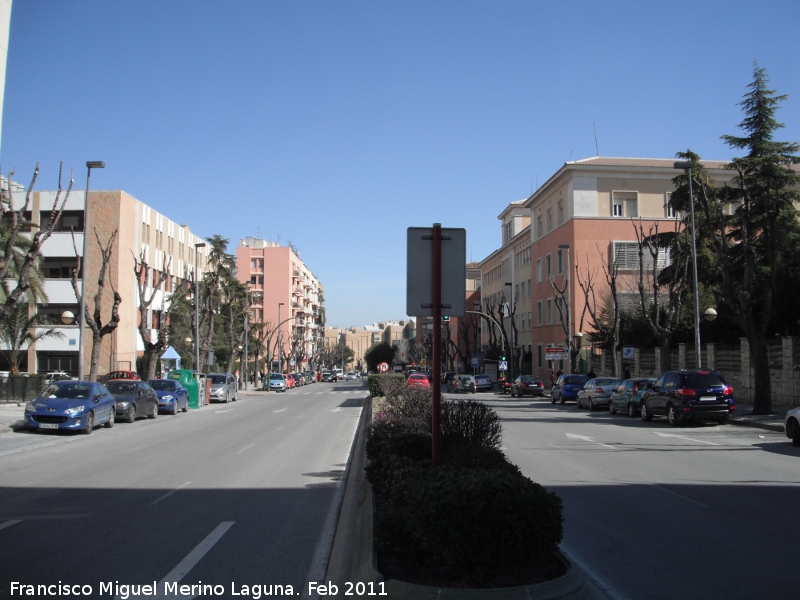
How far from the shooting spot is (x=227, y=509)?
32.1 feet

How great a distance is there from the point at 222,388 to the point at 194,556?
129 feet

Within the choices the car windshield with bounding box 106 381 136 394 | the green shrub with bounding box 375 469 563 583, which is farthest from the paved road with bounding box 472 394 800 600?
the car windshield with bounding box 106 381 136 394

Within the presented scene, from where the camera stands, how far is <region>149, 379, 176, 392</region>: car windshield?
106 ft

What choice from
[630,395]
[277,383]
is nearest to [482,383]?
[277,383]

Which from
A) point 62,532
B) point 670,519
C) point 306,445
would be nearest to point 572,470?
point 670,519

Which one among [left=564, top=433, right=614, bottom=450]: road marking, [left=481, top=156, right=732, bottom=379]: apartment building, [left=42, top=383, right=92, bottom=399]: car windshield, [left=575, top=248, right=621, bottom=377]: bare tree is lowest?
[left=564, top=433, right=614, bottom=450]: road marking

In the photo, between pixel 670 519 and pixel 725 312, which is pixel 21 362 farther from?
pixel 670 519

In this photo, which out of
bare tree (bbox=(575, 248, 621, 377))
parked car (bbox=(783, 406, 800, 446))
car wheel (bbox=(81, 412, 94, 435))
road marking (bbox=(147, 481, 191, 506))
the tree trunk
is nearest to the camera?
road marking (bbox=(147, 481, 191, 506))

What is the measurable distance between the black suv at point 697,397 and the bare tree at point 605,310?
664 inches

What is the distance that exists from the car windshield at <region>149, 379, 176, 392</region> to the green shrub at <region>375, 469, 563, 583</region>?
2856 cm

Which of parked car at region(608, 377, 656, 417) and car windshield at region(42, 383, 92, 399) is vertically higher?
car windshield at region(42, 383, 92, 399)

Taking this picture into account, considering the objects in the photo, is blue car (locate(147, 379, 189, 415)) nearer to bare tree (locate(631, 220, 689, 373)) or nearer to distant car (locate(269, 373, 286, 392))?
bare tree (locate(631, 220, 689, 373))

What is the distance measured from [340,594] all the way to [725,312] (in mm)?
36636

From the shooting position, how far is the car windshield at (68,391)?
22.0 metres
